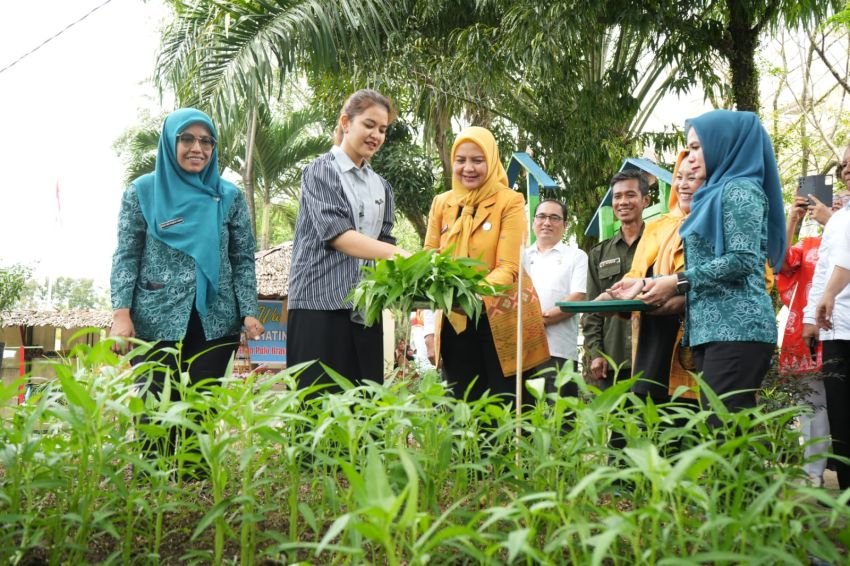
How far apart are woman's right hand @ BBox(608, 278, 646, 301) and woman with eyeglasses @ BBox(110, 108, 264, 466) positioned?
1.37 metres

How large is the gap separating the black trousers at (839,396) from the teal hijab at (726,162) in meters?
0.82

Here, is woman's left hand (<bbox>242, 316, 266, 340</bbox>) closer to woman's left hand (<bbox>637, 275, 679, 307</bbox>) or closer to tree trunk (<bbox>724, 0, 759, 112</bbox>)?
woman's left hand (<bbox>637, 275, 679, 307</bbox>)

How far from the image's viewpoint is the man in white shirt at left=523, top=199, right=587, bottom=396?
14.2 ft

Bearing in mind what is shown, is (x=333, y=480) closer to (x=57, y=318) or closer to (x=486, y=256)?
(x=486, y=256)

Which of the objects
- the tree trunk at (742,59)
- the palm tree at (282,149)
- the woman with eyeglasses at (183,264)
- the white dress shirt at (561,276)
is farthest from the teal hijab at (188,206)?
the palm tree at (282,149)

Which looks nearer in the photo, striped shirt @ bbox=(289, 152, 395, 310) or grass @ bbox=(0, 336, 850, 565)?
grass @ bbox=(0, 336, 850, 565)

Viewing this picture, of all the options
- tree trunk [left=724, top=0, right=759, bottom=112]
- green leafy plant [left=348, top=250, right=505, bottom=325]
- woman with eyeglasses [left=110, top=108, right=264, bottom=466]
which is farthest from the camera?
tree trunk [left=724, top=0, right=759, bottom=112]

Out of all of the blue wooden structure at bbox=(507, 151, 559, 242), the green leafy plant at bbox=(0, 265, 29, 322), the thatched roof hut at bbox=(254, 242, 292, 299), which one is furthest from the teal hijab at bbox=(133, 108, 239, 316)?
the green leafy plant at bbox=(0, 265, 29, 322)

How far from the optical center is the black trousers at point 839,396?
3.10 m

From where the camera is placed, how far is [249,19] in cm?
922

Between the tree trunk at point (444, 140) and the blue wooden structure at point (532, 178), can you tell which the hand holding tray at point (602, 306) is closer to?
the blue wooden structure at point (532, 178)

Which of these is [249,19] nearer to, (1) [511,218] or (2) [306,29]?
(2) [306,29]

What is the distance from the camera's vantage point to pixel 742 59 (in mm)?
7984

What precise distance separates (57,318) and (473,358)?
19463 millimetres
